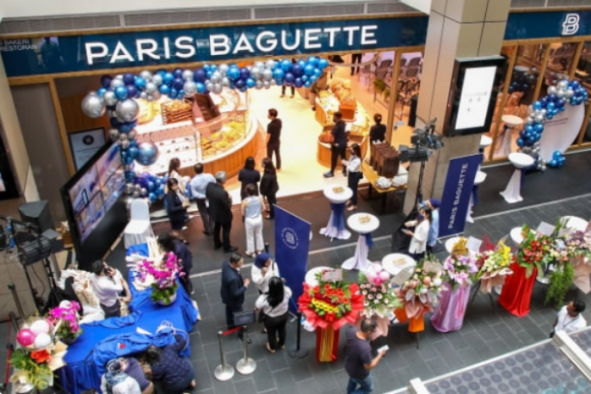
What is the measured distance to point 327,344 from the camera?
24.7ft

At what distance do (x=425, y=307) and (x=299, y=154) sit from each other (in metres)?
6.21

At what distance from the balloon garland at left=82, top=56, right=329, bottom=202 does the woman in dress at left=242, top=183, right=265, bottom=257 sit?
1.96 meters

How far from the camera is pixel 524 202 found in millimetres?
11430

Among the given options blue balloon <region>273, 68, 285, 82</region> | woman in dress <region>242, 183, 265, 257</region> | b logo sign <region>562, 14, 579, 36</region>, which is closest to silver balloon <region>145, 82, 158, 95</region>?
blue balloon <region>273, 68, 285, 82</region>

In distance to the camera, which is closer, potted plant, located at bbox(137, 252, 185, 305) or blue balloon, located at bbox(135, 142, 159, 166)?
potted plant, located at bbox(137, 252, 185, 305)

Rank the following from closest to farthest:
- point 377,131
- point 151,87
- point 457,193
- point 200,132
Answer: point 151,87, point 457,193, point 200,132, point 377,131

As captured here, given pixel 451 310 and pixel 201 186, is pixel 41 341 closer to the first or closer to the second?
pixel 201 186

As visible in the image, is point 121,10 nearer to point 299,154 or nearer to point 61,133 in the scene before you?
point 61,133

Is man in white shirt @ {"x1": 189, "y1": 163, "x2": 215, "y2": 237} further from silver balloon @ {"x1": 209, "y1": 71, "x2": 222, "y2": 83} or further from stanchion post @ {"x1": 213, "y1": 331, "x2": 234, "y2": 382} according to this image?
stanchion post @ {"x1": 213, "y1": 331, "x2": 234, "y2": 382}

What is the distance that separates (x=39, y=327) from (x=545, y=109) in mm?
10584

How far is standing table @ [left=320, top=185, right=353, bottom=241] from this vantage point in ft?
32.0

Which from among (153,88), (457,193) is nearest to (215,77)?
(153,88)

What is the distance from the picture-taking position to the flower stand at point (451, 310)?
7934 mm

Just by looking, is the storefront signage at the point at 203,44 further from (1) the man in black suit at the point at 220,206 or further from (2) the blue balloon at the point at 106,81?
(1) the man in black suit at the point at 220,206
